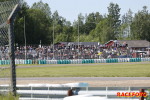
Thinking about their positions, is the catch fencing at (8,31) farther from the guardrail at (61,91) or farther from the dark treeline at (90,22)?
the dark treeline at (90,22)

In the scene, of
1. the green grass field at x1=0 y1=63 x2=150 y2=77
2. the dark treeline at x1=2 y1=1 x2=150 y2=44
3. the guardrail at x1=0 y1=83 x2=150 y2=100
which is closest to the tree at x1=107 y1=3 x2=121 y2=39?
the dark treeline at x1=2 y1=1 x2=150 y2=44

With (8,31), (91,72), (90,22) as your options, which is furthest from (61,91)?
(90,22)

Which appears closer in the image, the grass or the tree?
the grass

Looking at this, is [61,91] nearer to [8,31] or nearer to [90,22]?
[8,31]

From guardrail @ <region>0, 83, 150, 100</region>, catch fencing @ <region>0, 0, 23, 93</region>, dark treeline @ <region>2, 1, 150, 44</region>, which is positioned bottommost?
guardrail @ <region>0, 83, 150, 100</region>

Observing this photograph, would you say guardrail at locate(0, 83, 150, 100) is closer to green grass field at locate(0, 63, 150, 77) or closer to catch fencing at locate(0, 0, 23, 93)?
catch fencing at locate(0, 0, 23, 93)

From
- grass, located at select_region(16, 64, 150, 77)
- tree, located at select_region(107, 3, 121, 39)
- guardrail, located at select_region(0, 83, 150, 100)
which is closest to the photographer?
guardrail, located at select_region(0, 83, 150, 100)

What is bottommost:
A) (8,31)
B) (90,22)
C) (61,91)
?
(61,91)

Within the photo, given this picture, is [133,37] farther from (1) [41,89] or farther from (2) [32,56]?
(1) [41,89]

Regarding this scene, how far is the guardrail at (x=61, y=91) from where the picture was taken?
7.93m

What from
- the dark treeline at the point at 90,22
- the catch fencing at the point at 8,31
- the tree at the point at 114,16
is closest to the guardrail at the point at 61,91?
the catch fencing at the point at 8,31

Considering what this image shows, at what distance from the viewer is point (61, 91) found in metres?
8.34

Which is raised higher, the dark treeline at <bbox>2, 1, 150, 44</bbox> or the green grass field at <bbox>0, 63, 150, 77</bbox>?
the dark treeline at <bbox>2, 1, 150, 44</bbox>

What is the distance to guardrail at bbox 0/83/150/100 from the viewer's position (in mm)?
7934
